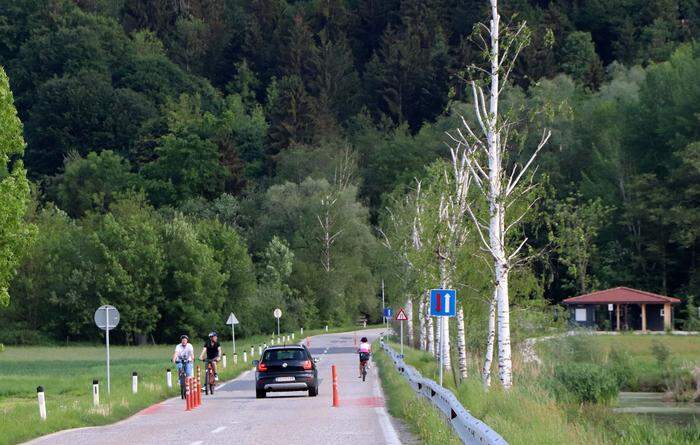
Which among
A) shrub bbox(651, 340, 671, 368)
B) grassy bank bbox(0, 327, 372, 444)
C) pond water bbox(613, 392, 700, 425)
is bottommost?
pond water bbox(613, 392, 700, 425)

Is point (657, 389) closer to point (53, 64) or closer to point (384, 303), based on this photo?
point (384, 303)

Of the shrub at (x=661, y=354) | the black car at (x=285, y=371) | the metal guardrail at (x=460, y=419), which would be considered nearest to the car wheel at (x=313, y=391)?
the black car at (x=285, y=371)

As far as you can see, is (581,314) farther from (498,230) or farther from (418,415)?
(418,415)

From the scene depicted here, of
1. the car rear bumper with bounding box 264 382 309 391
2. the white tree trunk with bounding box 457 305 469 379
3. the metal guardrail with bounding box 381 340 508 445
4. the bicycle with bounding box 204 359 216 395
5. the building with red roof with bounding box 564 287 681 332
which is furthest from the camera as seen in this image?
the building with red roof with bounding box 564 287 681 332

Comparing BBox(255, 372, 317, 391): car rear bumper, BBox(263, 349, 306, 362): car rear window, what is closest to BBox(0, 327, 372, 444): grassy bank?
BBox(255, 372, 317, 391): car rear bumper

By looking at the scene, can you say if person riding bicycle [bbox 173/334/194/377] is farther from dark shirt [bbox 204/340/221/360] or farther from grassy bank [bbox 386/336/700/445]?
grassy bank [bbox 386/336/700/445]

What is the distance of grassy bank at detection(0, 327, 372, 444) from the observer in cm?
2762

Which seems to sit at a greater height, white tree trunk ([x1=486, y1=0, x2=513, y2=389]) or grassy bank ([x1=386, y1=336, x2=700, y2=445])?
white tree trunk ([x1=486, y1=0, x2=513, y2=389])

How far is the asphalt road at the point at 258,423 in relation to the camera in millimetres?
23141

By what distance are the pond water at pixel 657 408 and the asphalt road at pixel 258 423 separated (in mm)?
9020

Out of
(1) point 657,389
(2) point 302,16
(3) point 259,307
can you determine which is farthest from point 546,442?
(2) point 302,16

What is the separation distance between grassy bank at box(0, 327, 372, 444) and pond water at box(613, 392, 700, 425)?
47.4 ft

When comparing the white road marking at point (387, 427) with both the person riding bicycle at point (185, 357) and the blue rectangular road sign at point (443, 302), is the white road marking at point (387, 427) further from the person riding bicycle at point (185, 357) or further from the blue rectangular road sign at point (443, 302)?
the person riding bicycle at point (185, 357)

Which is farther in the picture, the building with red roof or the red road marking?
the building with red roof
